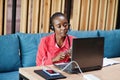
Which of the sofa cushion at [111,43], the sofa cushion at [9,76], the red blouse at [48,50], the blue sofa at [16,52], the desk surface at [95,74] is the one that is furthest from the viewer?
the sofa cushion at [111,43]

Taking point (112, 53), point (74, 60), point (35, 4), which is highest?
point (35, 4)

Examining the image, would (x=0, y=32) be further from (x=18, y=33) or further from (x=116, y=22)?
(x=116, y=22)

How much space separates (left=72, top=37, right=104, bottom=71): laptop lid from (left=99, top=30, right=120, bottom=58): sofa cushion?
5.95ft

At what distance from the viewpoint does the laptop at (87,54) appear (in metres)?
1.92

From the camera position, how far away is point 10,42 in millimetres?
3004

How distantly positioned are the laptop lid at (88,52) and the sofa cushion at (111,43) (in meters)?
1.81

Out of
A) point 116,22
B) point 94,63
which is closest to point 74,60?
point 94,63

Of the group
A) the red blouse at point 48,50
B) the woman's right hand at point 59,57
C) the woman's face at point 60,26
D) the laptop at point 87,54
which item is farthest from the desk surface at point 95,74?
the woman's face at point 60,26

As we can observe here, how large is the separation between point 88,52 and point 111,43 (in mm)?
2028

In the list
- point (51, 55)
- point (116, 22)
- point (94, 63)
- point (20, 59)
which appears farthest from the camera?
point (116, 22)

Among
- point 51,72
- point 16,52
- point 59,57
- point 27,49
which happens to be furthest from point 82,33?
point 51,72

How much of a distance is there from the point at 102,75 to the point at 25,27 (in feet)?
5.39

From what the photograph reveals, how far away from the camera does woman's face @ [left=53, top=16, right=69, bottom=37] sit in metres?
2.47

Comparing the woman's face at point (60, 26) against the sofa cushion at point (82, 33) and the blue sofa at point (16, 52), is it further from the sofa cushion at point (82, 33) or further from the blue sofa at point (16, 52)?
the sofa cushion at point (82, 33)
